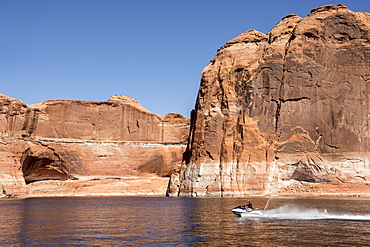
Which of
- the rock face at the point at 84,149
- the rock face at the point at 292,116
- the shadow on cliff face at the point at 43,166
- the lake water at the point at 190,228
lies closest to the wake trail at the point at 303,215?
the lake water at the point at 190,228

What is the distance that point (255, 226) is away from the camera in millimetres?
31719

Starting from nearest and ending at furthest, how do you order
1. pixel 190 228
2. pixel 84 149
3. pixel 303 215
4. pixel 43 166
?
1. pixel 190 228
2. pixel 303 215
3. pixel 43 166
4. pixel 84 149

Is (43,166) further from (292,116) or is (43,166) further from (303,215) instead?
(303,215)

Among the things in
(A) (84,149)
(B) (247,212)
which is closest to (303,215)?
(B) (247,212)

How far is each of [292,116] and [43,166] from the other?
150 feet

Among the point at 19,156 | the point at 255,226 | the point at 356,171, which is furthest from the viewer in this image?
the point at 19,156

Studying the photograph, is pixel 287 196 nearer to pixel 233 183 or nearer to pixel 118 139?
pixel 233 183

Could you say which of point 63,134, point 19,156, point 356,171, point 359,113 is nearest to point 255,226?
point 356,171

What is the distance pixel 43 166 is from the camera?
82.8 metres

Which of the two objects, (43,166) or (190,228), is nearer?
(190,228)

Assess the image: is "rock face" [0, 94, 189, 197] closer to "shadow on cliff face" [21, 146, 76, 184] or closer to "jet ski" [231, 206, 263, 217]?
"shadow on cliff face" [21, 146, 76, 184]

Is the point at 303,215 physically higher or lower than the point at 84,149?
lower

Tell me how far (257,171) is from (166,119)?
4754cm

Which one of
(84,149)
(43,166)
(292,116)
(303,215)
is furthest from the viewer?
(84,149)
